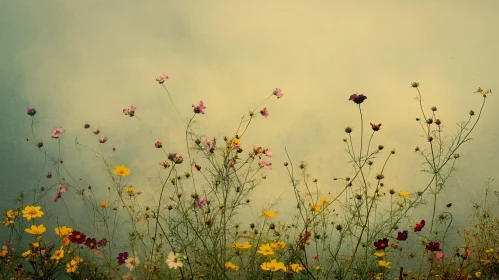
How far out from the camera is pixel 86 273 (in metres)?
4.01

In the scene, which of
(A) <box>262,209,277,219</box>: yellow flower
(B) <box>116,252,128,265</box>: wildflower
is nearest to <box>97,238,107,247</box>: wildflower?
(B) <box>116,252,128,265</box>: wildflower

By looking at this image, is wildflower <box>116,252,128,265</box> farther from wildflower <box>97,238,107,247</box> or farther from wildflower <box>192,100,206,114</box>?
wildflower <box>192,100,206,114</box>

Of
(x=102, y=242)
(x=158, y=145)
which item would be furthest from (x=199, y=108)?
(x=102, y=242)

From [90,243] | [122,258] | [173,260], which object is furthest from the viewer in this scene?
[90,243]

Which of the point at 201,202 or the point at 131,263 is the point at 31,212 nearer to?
the point at 131,263

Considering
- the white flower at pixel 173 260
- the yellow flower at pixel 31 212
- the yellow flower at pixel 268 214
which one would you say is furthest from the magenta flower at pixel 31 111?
the yellow flower at pixel 268 214

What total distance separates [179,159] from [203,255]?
2.52 ft

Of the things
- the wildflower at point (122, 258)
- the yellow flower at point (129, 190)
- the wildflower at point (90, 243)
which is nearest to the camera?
the wildflower at point (122, 258)

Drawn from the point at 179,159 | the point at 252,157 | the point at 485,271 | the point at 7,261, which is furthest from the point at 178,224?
the point at 485,271

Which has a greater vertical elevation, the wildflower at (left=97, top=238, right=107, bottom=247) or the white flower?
the wildflower at (left=97, top=238, right=107, bottom=247)

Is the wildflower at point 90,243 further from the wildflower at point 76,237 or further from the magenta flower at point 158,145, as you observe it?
the magenta flower at point 158,145

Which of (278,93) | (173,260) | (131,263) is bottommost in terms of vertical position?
(173,260)

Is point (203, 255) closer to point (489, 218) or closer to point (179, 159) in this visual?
point (179, 159)

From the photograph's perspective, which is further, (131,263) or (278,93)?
(278,93)
